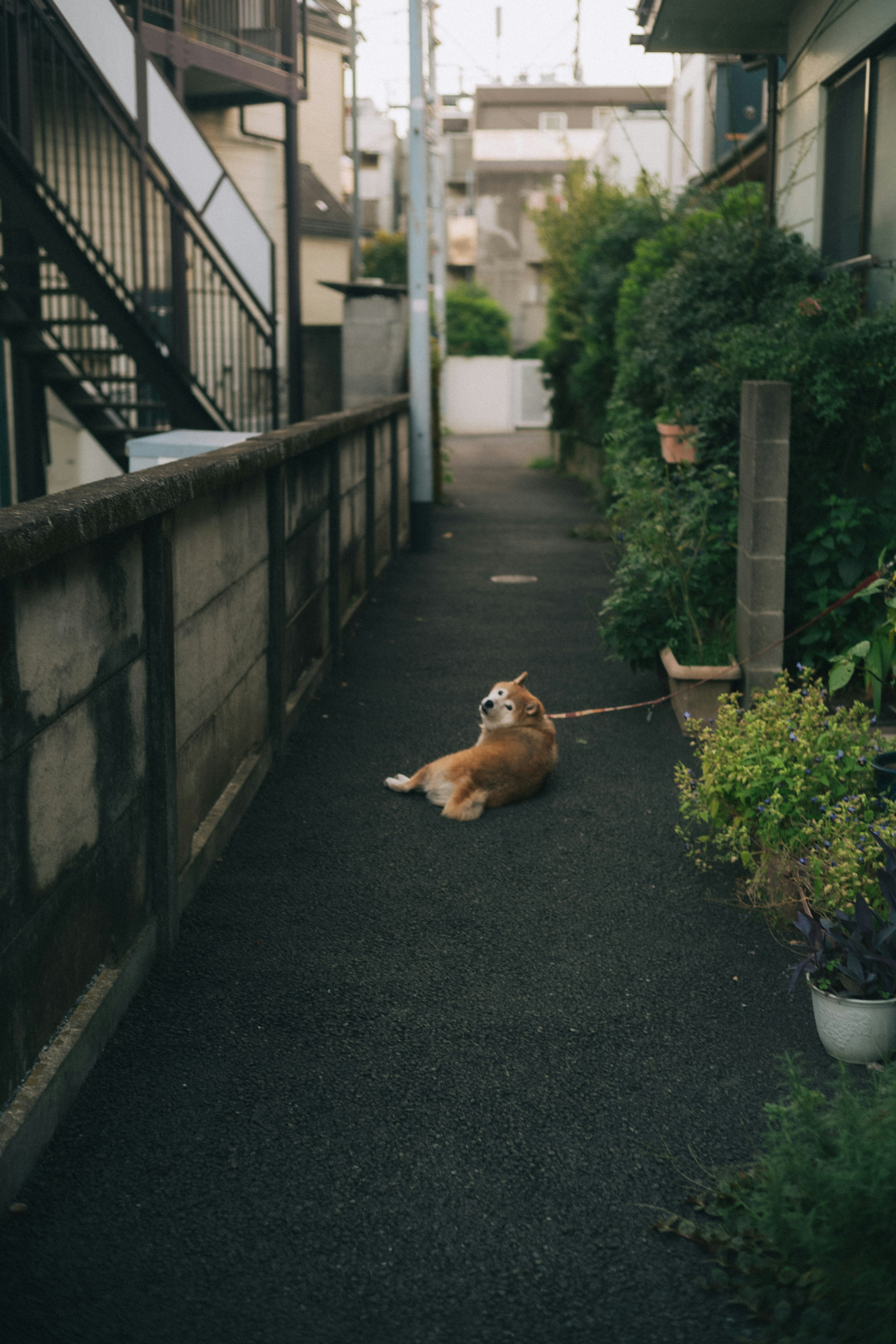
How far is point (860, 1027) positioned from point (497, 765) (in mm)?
2375

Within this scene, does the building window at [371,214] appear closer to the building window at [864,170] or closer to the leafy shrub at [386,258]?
the leafy shrub at [386,258]

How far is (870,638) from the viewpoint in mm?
6113

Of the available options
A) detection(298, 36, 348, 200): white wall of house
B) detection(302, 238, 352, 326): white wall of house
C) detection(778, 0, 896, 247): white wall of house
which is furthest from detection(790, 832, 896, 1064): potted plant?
detection(298, 36, 348, 200): white wall of house

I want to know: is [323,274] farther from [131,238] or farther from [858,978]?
[858,978]

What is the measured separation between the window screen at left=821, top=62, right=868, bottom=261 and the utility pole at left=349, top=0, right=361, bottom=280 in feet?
69.3

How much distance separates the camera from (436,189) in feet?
83.8

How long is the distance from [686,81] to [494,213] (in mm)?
28366

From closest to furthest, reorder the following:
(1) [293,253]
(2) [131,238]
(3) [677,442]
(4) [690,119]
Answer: (3) [677,442] → (2) [131,238] → (1) [293,253] → (4) [690,119]

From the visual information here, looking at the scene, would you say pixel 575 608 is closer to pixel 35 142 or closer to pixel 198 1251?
pixel 35 142

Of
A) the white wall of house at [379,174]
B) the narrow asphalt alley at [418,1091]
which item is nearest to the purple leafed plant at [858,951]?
the narrow asphalt alley at [418,1091]

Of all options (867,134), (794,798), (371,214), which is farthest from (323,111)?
(371,214)

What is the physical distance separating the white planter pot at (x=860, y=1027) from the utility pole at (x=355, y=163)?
27.9 m

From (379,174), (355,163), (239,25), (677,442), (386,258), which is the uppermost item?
(379,174)

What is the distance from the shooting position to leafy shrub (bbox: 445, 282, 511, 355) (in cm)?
4131
